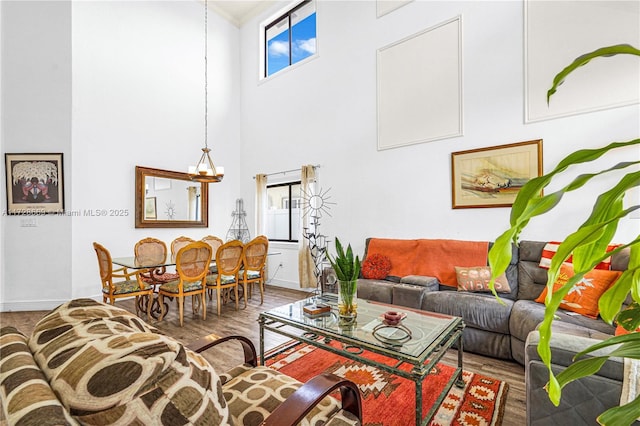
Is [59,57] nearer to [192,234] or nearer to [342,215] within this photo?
[192,234]

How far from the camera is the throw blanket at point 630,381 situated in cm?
117

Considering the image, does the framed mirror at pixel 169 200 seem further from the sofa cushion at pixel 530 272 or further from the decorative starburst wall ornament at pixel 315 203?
the sofa cushion at pixel 530 272

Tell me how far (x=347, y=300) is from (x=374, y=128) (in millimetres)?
3018

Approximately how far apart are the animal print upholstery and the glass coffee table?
1.06 meters

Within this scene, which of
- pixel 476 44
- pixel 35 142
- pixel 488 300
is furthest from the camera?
pixel 35 142

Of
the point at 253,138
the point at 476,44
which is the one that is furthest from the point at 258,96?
the point at 476,44

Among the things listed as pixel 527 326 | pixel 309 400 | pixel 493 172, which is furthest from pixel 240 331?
pixel 493 172

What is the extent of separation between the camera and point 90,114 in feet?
14.3

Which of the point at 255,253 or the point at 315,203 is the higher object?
the point at 315,203

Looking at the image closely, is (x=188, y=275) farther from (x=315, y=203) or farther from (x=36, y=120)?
(x=36, y=120)

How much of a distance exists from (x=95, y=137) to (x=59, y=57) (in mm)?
1137

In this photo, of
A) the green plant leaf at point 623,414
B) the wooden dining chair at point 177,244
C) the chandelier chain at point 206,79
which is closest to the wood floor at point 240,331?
the wooden dining chair at point 177,244

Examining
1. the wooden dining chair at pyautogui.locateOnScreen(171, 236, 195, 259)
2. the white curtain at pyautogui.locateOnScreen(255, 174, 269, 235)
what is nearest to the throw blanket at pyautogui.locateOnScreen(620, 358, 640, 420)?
the wooden dining chair at pyautogui.locateOnScreen(171, 236, 195, 259)

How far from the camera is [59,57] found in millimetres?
4156
